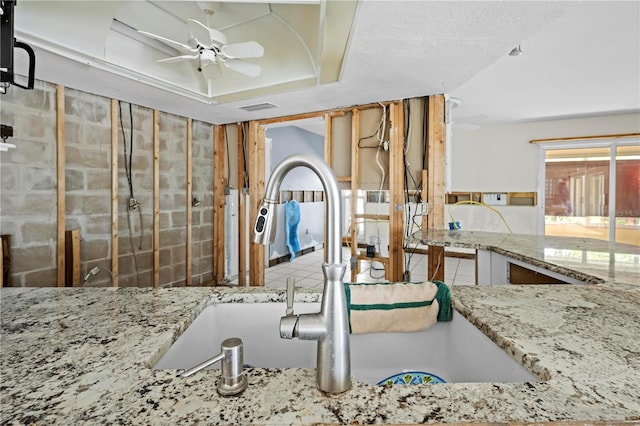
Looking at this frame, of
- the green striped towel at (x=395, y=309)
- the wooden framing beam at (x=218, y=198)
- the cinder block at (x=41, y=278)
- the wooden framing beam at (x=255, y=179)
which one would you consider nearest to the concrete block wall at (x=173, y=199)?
the wooden framing beam at (x=218, y=198)

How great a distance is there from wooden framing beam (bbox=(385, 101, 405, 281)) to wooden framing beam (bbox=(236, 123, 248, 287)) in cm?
207

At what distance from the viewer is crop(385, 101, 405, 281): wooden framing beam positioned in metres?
3.41

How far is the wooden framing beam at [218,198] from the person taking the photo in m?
4.53

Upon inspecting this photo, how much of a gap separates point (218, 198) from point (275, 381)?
165 inches

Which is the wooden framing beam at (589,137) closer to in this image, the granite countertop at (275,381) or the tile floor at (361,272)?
the tile floor at (361,272)

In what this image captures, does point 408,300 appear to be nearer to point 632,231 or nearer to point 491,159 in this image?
point 491,159

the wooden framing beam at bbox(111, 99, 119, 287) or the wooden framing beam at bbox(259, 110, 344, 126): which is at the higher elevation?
the wooden framing beam at bbox(259, 110, 344, 126)

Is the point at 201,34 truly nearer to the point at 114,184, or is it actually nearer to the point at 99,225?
the point at 114,184

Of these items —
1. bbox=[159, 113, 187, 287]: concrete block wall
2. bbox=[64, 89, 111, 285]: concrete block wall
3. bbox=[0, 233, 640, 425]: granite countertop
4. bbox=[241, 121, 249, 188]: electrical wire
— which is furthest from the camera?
bbox=[241, 121, 249, 188]: electrical wire

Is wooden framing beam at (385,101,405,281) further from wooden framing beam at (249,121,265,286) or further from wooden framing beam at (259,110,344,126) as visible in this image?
wooden framing beam at (249,121,265,286)

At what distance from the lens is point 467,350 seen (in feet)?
3.10

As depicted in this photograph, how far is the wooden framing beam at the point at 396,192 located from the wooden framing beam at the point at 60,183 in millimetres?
3189

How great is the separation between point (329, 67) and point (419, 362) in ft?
7.44

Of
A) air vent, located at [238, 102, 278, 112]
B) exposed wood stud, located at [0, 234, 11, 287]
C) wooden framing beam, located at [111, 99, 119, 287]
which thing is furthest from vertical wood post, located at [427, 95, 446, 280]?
exposed wood stud, located at [0, 234, 11, 287]
